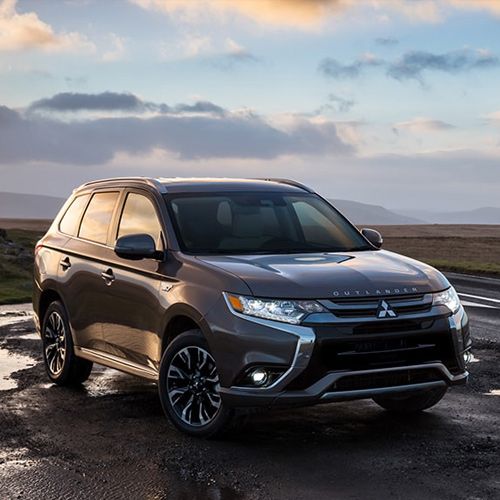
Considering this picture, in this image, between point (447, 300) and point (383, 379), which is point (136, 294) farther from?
point (447, 300)

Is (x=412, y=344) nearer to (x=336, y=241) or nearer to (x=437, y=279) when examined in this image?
(x=437, y=279)

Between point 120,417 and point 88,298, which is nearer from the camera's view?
point 120,417

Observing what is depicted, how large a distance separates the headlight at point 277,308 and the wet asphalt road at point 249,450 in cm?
91

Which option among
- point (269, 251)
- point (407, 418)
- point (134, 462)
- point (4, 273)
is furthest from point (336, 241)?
point (4, 273)

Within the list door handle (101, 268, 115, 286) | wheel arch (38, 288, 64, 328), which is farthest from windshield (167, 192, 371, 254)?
wheel arch (38, 288, 64, 328)

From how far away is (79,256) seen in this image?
8.42m

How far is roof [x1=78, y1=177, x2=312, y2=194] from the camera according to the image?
789 cm

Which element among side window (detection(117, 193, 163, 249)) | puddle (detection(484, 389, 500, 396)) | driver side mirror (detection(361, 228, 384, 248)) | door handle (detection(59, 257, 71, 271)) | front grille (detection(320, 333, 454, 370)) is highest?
side window (detection(117, 193, 163, 249))

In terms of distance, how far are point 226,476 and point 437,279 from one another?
223 centimetres

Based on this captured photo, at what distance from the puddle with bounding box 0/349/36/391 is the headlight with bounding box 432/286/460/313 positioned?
165 inches

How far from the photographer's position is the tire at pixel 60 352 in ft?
28.4

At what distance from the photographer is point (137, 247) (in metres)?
7.08

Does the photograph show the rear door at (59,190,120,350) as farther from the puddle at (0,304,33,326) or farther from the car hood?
the puddle at (0,304,33,326)

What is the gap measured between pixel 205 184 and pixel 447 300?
2427 millimetres
